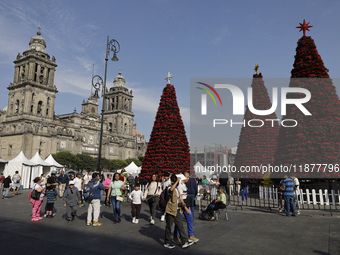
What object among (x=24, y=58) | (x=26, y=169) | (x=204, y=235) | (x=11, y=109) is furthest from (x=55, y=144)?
(x=204, y=235)

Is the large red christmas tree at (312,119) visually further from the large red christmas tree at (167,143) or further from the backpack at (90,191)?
the backpack at (90,191)

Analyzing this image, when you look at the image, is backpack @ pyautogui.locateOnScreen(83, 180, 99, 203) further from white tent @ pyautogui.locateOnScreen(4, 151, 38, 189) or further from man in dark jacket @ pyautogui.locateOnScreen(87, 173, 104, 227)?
white tent @ pyautogui.locateOnScreen(4, 151, 38, 189)

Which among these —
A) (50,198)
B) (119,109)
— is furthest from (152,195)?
(119,109)

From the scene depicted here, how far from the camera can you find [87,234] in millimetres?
7371

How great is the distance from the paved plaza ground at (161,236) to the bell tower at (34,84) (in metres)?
57.5

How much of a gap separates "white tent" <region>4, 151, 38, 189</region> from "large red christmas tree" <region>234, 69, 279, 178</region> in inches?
810

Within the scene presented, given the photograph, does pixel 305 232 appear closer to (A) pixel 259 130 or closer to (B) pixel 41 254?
(B) pixel 41 254

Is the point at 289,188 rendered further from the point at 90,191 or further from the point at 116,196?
the point at 90,191

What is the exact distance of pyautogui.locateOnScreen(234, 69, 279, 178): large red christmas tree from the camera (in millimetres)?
22234

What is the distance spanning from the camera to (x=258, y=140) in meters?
22.5

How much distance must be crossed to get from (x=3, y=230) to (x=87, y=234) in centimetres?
273

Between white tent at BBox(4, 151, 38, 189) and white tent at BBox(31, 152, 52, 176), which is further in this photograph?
white tent at BBox(31, 152, 52, 176)

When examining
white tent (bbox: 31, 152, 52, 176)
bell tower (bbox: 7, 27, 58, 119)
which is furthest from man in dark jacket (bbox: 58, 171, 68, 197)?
bell tower (bbox: 7, 27, 58, 119)

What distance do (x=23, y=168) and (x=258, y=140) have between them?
23141 millimetres
